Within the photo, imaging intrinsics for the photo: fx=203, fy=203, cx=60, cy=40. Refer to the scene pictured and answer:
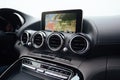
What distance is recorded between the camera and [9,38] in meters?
1.93

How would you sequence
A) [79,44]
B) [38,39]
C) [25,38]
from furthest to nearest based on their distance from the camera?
1. [25,38]
2. [38,39]
3. [79,44]

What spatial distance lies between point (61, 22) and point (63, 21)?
0.03m

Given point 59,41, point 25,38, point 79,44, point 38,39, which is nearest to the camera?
point 79,44

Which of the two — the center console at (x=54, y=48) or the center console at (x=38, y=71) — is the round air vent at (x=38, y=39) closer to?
the center console at (x=54, y=48)

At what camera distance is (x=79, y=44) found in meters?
1.28

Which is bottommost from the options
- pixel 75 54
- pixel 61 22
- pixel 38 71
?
pixel 38 71

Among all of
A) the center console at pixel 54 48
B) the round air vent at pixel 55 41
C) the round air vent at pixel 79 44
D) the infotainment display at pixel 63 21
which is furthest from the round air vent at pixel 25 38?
the round air vent at pixel 79 44

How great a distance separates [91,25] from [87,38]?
5.9 inches

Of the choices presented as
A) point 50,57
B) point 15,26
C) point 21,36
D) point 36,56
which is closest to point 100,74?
point 50,57

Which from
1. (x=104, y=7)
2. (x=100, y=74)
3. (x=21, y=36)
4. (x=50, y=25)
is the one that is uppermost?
(x=104, y=7)

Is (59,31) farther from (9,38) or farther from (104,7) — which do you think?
(9,38)

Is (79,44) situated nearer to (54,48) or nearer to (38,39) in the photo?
(54,48)

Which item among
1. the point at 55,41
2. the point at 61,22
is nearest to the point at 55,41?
the point at 55,41

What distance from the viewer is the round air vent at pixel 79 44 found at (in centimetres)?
124
